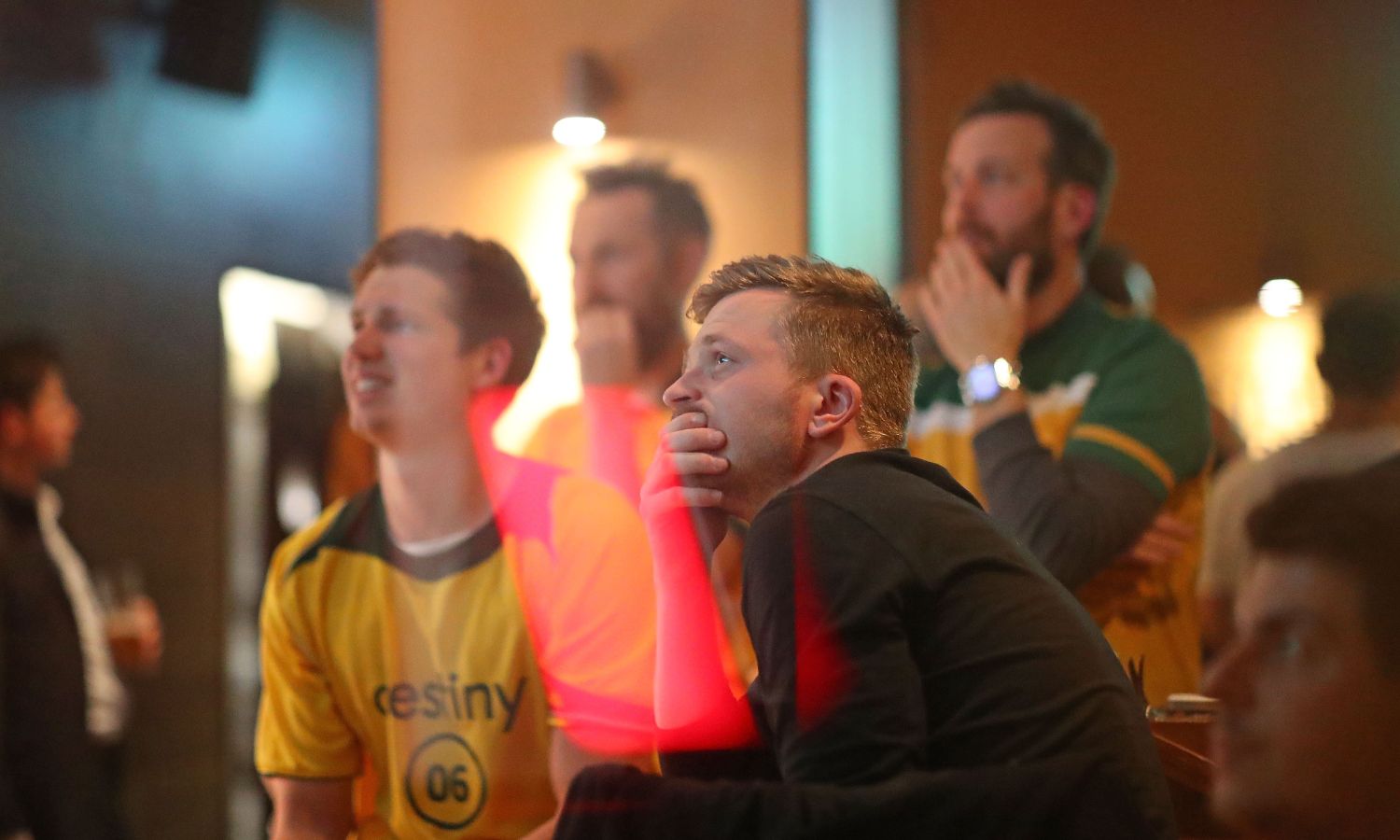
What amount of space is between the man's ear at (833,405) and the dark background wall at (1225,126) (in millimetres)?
973

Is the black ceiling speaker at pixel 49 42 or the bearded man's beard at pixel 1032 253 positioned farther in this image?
the black ceiling speaker at pixel 49 42

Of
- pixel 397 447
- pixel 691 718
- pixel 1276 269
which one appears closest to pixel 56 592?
pixel 397 447

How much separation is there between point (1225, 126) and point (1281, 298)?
11.4 inches

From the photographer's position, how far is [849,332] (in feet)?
4.50

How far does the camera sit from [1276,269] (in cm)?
208

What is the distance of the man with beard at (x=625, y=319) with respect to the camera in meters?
2.14

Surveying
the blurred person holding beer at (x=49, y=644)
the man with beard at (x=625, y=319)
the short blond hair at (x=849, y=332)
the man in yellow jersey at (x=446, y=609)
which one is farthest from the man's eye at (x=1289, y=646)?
the blurred person holding beer at (x=49, y=644)

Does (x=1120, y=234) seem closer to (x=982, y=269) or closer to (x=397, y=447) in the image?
(x=982, y=269)

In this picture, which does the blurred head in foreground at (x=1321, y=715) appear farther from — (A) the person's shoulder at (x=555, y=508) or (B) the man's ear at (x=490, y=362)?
(B) the man's ear at (x=490, y=362)

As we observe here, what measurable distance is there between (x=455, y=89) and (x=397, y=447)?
0.78m

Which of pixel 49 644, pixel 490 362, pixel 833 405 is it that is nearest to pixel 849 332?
pixel 833 405

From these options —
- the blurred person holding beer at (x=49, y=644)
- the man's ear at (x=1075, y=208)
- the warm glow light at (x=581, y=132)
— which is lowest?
the blurred person holding beer at (x=49, y=644)

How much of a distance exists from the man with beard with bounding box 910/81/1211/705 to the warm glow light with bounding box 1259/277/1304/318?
0.47ft

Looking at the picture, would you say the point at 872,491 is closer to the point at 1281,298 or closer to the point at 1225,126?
the point at 1281,298
